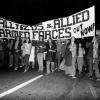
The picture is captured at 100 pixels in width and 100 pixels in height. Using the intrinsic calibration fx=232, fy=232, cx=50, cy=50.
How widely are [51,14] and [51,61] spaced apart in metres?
10.9

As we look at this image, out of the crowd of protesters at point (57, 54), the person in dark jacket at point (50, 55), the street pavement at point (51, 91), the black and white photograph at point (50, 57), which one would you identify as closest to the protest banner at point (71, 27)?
the black and white photograph at point (50, 57)

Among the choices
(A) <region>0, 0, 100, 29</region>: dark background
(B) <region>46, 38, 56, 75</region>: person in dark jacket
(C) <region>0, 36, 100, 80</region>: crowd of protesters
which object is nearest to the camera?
(C) <region>0, 36, 100, 80</region>: crowd of protesters

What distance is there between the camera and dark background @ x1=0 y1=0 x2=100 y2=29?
19.2 m

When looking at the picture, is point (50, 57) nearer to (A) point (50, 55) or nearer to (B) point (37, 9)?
(A) point (50, 55)

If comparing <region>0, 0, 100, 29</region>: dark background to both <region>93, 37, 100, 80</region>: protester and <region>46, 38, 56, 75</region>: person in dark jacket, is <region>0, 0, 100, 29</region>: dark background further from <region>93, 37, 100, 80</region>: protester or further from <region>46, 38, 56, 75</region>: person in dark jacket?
<region>93, 37, 100, 80</region>: protester

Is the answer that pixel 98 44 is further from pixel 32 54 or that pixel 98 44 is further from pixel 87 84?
pixel 32 54

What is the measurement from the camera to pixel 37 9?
68.4 feet

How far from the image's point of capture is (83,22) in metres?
10.8

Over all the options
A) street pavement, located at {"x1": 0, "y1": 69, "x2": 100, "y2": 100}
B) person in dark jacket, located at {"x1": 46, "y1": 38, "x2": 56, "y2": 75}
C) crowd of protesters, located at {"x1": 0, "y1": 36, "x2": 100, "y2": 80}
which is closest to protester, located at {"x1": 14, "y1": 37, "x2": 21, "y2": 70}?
crowd of protesters, located at {"x1": 0, "y1": 36, "x2": 100, "y2": 80}

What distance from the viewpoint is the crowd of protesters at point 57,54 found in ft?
32.1

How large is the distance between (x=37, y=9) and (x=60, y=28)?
8873 mm

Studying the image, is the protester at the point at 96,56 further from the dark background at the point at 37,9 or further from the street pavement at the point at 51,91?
the dark background at the point at 37,9

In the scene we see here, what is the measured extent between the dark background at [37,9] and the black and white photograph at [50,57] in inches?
3.3

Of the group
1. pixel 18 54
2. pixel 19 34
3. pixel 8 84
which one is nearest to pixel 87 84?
pixel 8 84
